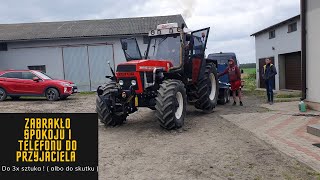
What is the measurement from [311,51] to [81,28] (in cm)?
1883

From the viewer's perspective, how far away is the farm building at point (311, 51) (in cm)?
1105

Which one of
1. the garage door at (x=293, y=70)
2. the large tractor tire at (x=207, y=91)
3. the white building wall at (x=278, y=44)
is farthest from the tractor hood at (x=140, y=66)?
the garage door at (x=293, y=70)

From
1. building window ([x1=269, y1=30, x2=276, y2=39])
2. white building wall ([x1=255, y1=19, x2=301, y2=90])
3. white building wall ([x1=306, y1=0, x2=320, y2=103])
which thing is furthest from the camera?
building window ([x1=269, y1=30, x2=276, y2=39])

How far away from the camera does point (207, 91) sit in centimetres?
1074

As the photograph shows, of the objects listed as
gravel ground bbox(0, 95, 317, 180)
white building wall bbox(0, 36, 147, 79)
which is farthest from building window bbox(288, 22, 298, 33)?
white building wall bbox(0, 36, 147, 79)

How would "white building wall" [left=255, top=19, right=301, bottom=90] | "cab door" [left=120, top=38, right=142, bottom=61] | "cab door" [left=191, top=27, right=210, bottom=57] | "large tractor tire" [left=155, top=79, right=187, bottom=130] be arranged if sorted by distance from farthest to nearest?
"white building wall" [left=255, top=19, right=301, bottom=90], "cab door" [left=120, top=38, right=142, bottom=61], "cab door" [left=191, top=27, right=210, bottom=57], "large tractor tire" [left=155, top=79, right=187, bottom=130]

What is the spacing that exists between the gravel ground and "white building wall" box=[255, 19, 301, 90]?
35.7 ft

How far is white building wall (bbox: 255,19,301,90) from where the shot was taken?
18.5m

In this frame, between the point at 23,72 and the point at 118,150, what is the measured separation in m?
12.0

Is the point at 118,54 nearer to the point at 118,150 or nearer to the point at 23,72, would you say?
the point at 23,72

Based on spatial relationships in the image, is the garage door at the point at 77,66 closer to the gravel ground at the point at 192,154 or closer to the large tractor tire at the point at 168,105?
the gravel ground at the point at 192,154

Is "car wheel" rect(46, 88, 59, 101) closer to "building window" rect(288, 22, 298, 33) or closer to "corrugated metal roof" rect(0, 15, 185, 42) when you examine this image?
"corrugated metal roof" rect(0, 15, 185, 42)

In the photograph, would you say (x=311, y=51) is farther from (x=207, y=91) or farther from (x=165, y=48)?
(x=165, y=48)

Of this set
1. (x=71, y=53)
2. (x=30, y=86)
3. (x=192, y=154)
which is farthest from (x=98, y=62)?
(x=192, y=154)
